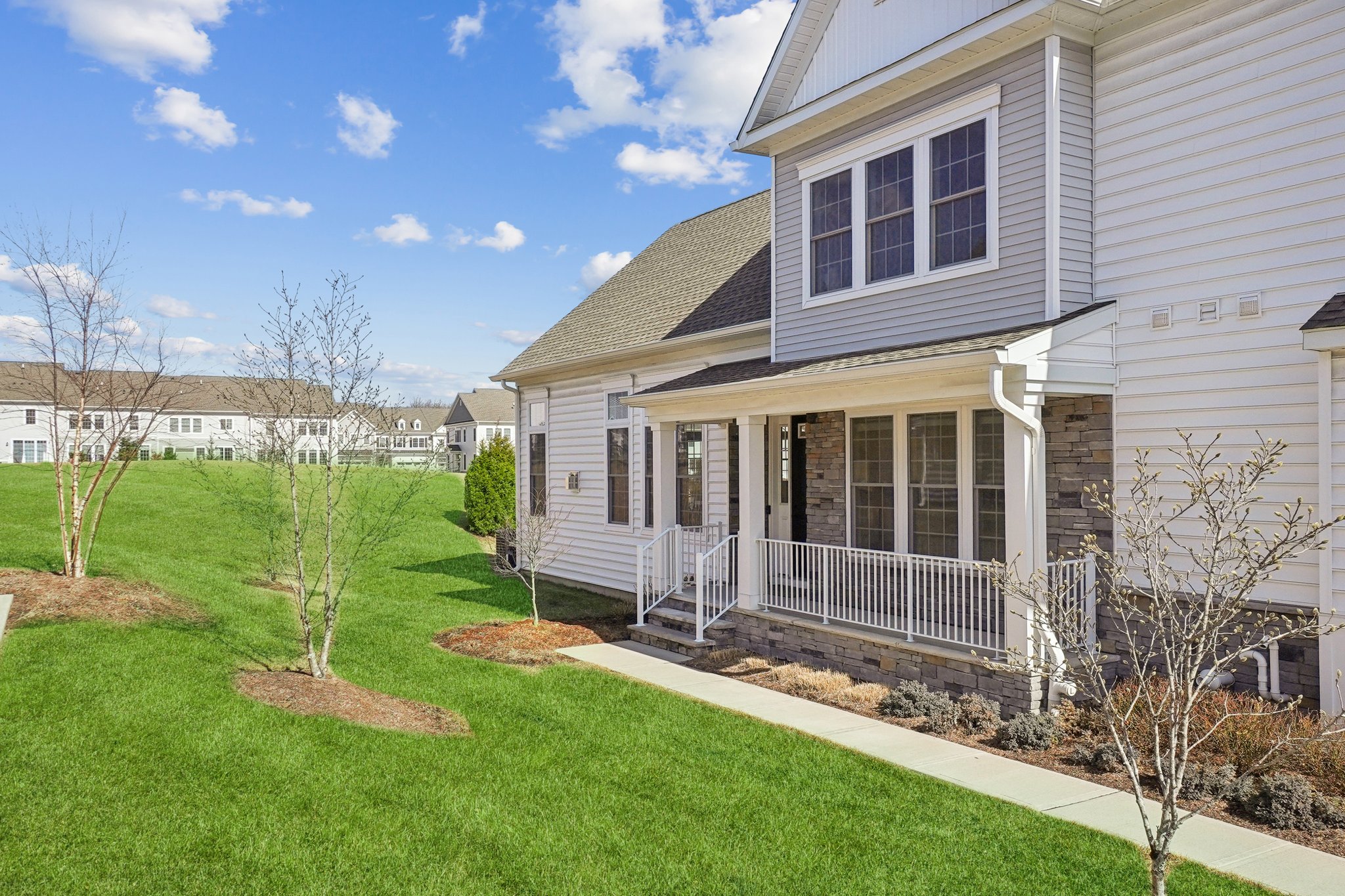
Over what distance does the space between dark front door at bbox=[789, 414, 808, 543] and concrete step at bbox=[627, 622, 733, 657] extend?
6.34ft

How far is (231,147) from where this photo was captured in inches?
658

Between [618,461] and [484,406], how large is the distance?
2163 inches

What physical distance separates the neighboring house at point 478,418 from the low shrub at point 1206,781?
6056 cm

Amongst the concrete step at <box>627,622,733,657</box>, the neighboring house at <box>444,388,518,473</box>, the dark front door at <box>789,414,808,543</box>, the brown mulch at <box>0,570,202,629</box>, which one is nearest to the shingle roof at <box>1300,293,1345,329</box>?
the dark front door at <box>789,414,808,543</box>

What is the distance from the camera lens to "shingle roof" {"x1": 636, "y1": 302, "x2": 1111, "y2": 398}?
24.8ft

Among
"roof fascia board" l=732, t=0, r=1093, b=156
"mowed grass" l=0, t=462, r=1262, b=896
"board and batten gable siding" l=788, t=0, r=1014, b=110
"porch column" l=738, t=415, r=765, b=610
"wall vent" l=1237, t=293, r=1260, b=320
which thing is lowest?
"mowed grass" l=0, t=462, r=1262, b=896

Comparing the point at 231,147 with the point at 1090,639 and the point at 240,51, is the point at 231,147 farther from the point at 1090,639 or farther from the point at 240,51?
the point at 1090,639

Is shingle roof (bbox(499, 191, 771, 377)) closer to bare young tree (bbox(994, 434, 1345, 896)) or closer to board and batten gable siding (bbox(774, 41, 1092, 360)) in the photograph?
board and batten gable siding (bbox(774, 41, 1092, 360))

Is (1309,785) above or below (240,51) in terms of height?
below

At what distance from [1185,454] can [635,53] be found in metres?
14.4

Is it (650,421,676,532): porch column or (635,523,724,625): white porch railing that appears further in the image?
(650,421,676,532): porch column

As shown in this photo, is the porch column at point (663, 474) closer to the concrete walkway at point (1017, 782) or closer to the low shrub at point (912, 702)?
the concrete walkway at point (1017, 782)

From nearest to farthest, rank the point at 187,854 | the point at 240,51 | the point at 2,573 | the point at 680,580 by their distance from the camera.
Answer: the point at 187,854, the point at 2,573, the point at 680,580, the point at 240,51

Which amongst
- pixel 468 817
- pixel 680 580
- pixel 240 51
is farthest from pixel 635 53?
pixel 468 817
